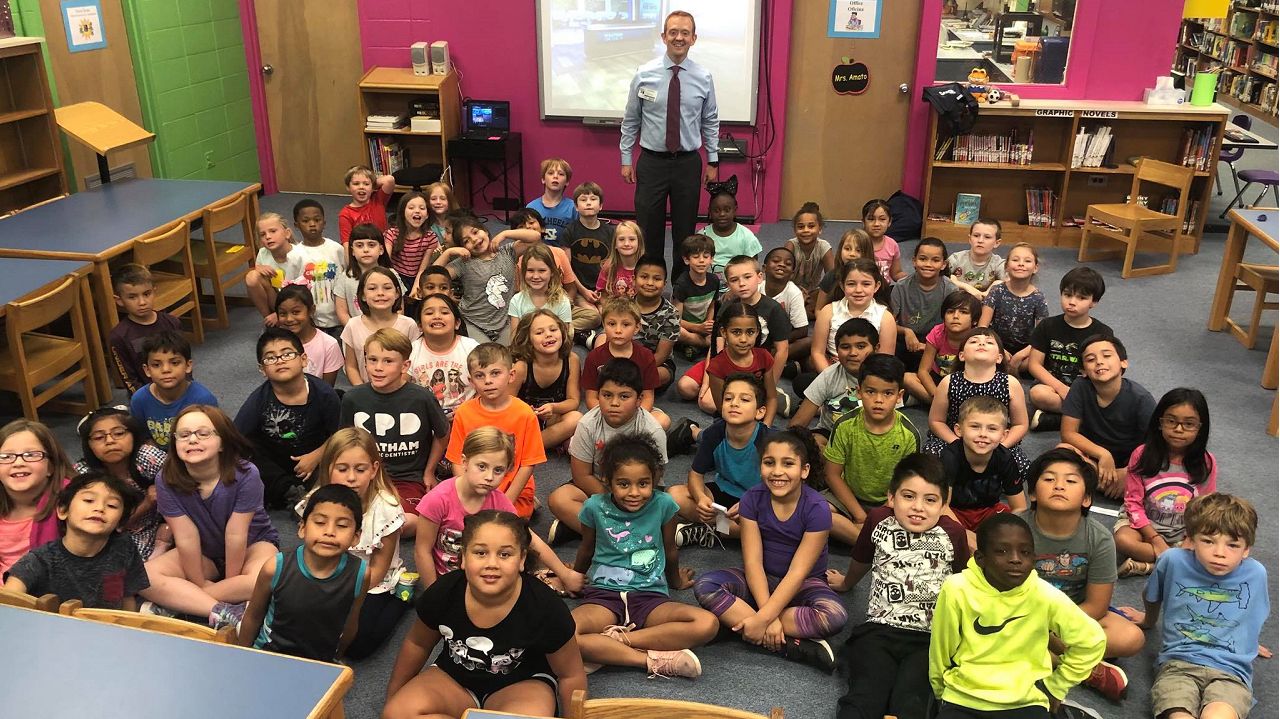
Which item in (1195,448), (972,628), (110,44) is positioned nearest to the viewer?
(972,628)

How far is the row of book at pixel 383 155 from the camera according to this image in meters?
7.47

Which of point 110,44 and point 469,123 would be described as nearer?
point 110,44

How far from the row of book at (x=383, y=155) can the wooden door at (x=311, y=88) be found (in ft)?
0.42

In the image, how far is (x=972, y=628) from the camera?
249 cm

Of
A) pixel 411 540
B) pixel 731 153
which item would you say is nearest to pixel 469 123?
pixel 731 153

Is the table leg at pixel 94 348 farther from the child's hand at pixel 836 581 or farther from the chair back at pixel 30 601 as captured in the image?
the child's hand at pixel 836 581

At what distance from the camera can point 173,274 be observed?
5527 mm

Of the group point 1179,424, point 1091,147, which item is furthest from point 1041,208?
point 1179,424

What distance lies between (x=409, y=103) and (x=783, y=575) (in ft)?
18.3

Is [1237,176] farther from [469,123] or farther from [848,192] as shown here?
[469,123]

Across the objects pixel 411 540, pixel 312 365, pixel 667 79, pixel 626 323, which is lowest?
pixel 411 540

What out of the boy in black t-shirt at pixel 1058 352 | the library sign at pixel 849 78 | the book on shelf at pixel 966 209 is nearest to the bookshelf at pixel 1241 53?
the book on shelf at pixel 966 209

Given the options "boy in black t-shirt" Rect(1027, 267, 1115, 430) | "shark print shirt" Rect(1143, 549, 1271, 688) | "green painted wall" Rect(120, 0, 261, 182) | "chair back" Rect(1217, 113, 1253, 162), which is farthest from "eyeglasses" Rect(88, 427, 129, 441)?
"chair back" Rect(1217, 113, 1253, 162)

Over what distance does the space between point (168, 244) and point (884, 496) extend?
3.65 m
